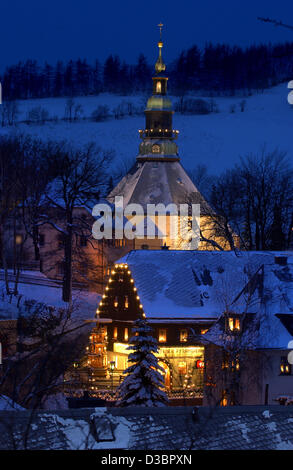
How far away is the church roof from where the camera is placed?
76.7 metres

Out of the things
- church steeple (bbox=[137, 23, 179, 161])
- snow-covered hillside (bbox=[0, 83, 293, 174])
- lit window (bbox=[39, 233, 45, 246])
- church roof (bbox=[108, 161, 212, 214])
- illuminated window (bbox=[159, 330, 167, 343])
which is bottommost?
illuminated window (bbox=[159, 330, 167, 343])

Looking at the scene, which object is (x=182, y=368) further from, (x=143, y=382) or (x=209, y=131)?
(x=209, y=131)

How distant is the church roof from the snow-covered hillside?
4387cm

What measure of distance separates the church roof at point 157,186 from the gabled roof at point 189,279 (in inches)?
868

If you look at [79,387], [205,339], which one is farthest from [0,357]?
[205,339]

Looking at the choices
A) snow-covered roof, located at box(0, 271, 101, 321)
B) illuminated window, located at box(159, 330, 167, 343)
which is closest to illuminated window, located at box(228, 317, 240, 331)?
illuminated window, located at box(159, 330, 167, 343)

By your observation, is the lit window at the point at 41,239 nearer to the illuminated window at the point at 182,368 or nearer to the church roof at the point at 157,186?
the church roof at the point at 157,186

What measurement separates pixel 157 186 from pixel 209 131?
7125cm

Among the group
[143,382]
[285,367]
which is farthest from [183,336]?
[143,382]

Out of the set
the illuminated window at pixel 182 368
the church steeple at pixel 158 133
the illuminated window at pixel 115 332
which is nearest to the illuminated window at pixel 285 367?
the illuminated window at pixel 182 368

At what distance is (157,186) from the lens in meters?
78.3

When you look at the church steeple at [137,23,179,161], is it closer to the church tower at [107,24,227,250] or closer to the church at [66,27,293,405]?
the church tower at [107,24,227,250]

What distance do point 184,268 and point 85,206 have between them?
69.5ft

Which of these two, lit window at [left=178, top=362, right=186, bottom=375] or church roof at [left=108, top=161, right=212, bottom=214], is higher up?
church roof at [left=108, top=161, right=212, bottom=214]
